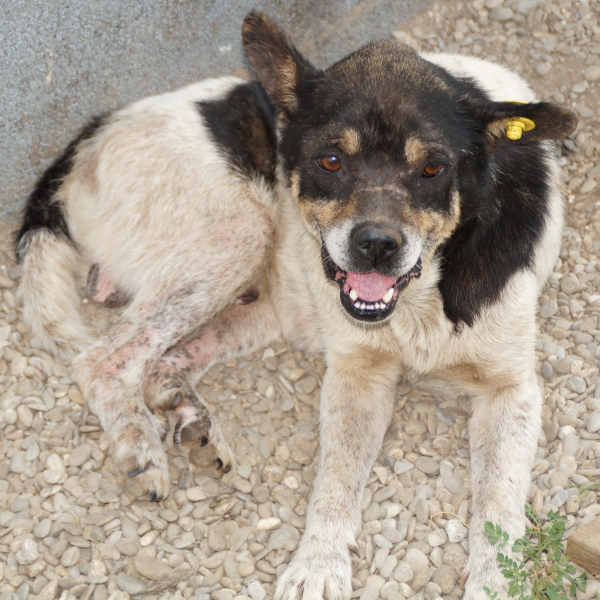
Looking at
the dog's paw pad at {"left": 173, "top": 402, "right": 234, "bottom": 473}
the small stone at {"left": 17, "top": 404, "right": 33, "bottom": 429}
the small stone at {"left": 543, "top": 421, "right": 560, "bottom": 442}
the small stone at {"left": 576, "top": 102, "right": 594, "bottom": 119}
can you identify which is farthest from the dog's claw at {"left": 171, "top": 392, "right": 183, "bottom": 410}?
the small stone at {"left": 576, "top": 102, "right": 594, "bottom": 119}

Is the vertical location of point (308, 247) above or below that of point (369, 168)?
below

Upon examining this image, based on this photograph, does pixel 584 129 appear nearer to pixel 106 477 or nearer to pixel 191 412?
pixel 191 412

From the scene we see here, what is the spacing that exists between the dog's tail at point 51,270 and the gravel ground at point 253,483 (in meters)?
0.15

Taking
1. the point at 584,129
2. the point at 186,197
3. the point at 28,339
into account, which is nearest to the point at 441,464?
the point at 186,197

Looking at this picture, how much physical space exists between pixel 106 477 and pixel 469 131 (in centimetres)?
210

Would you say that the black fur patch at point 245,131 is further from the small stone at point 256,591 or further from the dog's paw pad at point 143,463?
the small stone at point 256,591

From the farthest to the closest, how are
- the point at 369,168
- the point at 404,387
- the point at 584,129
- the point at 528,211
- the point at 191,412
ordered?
the point at 584,129, the point at 404,387, the point at 191,412, the point at 528,211, the point at 369,168

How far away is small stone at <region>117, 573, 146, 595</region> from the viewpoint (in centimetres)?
270

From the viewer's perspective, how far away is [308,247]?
3.37 meters

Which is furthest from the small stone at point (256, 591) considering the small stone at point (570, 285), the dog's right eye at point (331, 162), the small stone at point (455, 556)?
the small stone at point (570, 285)

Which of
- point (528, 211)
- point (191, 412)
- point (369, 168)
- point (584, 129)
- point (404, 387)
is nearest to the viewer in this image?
point (369, 168)

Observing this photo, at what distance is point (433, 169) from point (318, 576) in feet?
5.21

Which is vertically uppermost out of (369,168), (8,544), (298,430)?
(369,168)

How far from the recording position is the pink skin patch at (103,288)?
375cm
